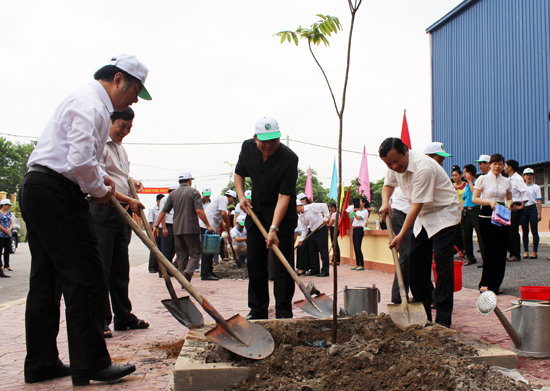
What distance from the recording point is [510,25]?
785 inches

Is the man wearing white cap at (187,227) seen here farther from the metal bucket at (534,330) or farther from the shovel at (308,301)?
the metal bucket at (534,330)

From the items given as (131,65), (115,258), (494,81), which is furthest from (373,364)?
(494,81)

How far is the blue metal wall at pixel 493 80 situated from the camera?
60.9 feet

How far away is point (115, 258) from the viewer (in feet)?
14.4

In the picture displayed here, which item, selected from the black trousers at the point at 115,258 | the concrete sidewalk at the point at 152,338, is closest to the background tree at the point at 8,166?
the concrete sidewalk at the point at 152,338

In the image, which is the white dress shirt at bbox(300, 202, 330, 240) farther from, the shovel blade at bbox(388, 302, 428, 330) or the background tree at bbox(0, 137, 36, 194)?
the background tree at bbox(0, 137, 36, 194)

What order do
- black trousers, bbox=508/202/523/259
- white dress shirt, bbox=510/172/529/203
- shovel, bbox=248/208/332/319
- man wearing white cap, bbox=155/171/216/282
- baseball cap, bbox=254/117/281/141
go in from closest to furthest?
shovel, bbox=248/208/332/319 → baseball cap, bbox=254/117/281/141 → man wearing white cap, bbox=155/171/216/282 → white dress shirt, bbox=510/172/529/203 → black trousers, bbox=508/202/523/259

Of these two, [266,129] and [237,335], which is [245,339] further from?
[266,129]

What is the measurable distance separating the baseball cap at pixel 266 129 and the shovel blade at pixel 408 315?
1.72 m

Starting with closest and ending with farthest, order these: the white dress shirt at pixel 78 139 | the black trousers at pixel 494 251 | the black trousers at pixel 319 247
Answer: the white dress shirt at pixel 78 139 → the black trousers at pixel 494 251 → the black trousers at pixel 319 247

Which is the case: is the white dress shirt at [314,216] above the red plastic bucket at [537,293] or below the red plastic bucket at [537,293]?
above

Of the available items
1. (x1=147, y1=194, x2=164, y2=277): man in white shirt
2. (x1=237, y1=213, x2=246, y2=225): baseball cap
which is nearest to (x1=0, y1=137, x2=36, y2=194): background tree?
(x1=147, y1=194, x2=164, y2=277): man in white shirt

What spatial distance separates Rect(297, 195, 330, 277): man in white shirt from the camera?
991 centimetres

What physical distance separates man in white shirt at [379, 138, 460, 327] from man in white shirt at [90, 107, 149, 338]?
2.20 metres
